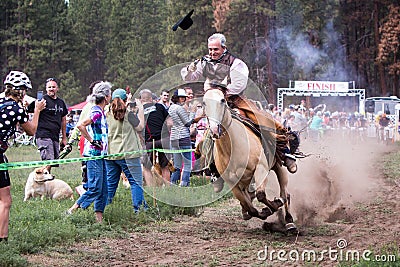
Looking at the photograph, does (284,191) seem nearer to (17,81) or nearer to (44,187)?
(17,81)

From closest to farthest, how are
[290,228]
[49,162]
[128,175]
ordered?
1. [49,162]
2. [290,228]
3. [128,175]

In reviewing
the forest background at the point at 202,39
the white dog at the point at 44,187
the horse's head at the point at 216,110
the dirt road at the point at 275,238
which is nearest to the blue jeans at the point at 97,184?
the dirt road at the point at 275,238

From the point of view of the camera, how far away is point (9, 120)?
6.58 meters

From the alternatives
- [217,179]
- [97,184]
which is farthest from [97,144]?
[217,179]

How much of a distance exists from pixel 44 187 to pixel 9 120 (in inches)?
195

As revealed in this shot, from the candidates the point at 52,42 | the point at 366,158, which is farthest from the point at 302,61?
the point at 366,158

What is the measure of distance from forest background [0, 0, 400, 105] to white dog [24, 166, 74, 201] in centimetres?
3444

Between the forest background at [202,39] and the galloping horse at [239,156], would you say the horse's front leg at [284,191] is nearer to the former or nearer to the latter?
the galloping horse at [239,156]

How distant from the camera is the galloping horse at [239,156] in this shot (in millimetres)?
7633

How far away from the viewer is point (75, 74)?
60.4m

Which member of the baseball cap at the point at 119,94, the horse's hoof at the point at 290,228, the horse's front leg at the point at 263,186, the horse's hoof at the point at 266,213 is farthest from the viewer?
the baseball cap at the point at 119,94

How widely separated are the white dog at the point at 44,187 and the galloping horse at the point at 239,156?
4226 millimetres

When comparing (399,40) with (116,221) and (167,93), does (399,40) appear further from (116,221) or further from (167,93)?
(116,221)

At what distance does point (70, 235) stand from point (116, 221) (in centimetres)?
122
